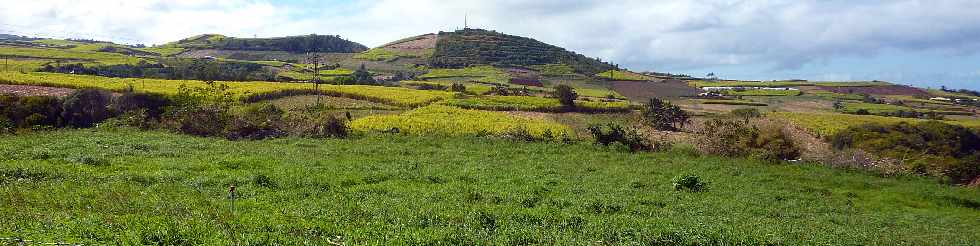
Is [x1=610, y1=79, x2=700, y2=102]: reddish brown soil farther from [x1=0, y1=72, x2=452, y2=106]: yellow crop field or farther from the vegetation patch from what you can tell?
[x1=0, y1=72, x2=452, y2=106]: yellow crop field

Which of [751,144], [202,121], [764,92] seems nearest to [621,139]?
[751,144]

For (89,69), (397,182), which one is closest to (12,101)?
(397,182)

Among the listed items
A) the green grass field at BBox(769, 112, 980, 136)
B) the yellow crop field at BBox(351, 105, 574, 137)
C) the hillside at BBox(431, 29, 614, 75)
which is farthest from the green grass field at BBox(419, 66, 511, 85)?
the yellow crop field at BBox(351, 105, 574, 137)

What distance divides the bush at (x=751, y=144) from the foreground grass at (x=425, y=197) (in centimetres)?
196

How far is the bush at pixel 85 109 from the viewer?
115ft

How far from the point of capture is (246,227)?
453 inches

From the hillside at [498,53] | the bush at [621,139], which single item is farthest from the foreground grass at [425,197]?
the hillside at [498,53]

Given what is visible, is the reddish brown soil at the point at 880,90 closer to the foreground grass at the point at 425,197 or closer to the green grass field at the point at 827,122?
the green grass field at the point at 827,122

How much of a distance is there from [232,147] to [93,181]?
12.0 metres

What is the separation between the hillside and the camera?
11339 centimetres

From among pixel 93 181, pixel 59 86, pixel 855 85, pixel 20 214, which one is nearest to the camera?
pixel 20 214

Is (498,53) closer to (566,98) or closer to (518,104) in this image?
(566,98)

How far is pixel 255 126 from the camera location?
112 ft

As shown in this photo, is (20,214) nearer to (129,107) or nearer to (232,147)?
(232,147)
